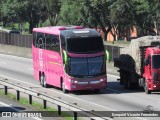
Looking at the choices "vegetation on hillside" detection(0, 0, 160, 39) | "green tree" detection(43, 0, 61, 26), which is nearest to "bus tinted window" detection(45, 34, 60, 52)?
"vegetation on hillside" detection(0, 0, 160, 39)

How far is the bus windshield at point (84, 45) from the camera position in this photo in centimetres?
2820

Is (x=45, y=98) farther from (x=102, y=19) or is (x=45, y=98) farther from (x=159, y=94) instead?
(x=102, y=19)

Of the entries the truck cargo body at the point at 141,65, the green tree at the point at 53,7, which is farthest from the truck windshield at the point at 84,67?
the green tree at the point at 53,7

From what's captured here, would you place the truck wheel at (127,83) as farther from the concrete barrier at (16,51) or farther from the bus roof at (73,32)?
the concrete barrier at (16,51)

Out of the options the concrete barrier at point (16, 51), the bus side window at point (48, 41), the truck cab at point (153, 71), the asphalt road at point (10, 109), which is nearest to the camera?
the asphalt road at point (10, 109)

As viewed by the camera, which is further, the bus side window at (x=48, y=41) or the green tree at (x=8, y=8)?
the green tree at (x=8, y=8)

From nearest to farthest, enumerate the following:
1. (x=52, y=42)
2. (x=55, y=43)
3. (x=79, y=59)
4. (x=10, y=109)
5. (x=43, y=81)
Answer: (x=10, y=109) → (x=79, y=59) → (x=55, y=43) → (x=52, y=42) → (x=43, y=81)

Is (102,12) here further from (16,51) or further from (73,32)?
(73,32)

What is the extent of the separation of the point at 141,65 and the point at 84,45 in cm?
301

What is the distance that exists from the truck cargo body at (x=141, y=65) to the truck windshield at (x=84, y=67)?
2.09 m

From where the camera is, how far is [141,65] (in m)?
28.3

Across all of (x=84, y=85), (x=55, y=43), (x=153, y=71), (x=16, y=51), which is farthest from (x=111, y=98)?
(x=16, y=51)

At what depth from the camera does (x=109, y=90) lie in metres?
30.1

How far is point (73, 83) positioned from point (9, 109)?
805 centimetres
